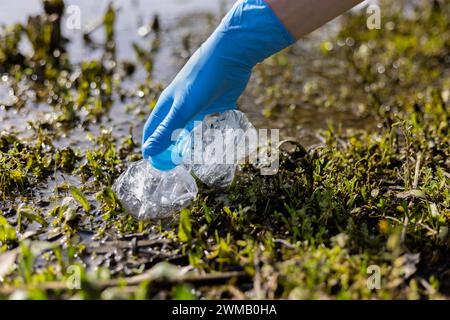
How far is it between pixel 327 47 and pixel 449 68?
134cm

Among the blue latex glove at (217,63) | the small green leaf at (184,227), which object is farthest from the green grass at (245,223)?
the blue latex glove at (217,63)

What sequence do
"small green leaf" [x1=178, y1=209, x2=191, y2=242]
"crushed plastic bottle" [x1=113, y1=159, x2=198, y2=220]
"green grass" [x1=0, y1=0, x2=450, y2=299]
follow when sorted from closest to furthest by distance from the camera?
"green grass" [x1=0, y1=0, x2=450, y2=299] → "small green leaf" [x1=178, y1=209, x2=191, y2=242] → "crushed plastic bottle" [x1=113, y1=159, x2=198, y2=220]

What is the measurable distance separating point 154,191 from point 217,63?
0.77 metres

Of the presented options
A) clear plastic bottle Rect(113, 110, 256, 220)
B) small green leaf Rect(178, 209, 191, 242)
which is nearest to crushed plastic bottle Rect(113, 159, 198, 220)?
clear plastic bottle Rect(113, 110, 256, 220)

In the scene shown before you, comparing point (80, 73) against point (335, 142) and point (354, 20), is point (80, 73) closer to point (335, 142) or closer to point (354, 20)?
point (335, 142)

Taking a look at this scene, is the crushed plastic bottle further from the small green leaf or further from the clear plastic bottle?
the small green leaf

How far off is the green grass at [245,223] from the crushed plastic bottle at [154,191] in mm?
65

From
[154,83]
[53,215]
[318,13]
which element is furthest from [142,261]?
[154,83]

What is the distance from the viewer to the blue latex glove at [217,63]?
110 inches

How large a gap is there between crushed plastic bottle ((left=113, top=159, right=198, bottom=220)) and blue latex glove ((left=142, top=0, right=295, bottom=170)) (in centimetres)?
8

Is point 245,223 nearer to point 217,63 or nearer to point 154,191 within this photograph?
point 154,191

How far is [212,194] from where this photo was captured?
296 centimetres

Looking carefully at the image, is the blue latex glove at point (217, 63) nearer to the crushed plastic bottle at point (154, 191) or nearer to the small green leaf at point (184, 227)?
the crushed plastic bottle at point (154, 191)

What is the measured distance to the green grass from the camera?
2.23m
